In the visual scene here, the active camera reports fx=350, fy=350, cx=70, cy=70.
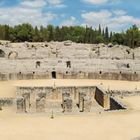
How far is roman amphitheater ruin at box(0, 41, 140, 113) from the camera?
23.2 metres

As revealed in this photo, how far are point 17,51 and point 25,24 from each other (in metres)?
22.8

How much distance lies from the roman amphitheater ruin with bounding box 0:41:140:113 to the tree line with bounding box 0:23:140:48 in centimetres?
1584

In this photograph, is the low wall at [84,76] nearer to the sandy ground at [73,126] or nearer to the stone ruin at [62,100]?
the stone ruin at [62,100]

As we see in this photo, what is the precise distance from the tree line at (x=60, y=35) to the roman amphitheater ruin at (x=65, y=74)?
15.8m

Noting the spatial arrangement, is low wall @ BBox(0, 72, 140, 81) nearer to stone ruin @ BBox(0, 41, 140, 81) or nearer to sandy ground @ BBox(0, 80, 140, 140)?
stone ruin @ BBox(0, 41, 140, 81)

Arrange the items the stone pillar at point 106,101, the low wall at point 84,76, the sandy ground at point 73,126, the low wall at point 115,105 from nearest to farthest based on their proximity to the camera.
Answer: the sandy ground at point 73,126
the low wall at point 115,105
the stone pillar at point 106,101
the low wall at point 84,76

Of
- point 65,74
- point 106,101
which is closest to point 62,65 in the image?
point 65,74

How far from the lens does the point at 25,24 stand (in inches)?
2447

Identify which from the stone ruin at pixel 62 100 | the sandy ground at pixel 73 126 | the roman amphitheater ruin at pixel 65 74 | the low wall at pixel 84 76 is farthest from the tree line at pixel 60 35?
the sandy ground at pixel 73 126

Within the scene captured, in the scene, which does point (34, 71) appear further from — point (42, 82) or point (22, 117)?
point (22, 117)

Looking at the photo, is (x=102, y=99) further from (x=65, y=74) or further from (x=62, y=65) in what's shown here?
(x=62, y=65)

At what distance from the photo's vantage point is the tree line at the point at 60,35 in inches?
2307

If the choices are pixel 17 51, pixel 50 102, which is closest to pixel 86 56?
pixel 17 51

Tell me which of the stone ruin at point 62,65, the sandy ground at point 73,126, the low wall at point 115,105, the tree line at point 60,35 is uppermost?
the tree line at point 60,35
